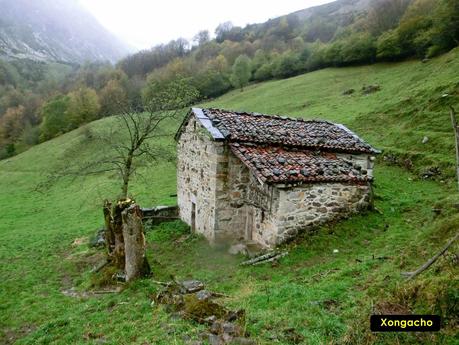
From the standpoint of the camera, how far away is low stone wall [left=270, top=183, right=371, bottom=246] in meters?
12.4

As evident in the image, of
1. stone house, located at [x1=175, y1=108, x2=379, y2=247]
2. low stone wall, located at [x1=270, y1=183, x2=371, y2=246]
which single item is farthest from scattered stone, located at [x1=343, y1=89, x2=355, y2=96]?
low stone wall, located at [x1=270, y1=183, x2=371, y2=246]

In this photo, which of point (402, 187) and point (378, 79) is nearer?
point (402, 187)

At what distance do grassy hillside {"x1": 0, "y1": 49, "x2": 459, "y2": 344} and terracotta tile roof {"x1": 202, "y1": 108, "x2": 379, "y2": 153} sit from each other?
3034mm

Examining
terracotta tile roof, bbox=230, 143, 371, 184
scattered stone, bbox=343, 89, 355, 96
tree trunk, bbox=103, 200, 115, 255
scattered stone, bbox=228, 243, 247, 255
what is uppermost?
scattered stone, bbox=343, 89, 355, 96

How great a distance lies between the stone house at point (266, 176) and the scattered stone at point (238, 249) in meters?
0.54

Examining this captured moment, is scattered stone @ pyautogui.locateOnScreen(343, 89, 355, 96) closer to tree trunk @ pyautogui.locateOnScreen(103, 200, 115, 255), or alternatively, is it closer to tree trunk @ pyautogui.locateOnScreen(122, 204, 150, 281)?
tree trunk @ pyautogui.locateOnScreen(103, 200, 115, 255)

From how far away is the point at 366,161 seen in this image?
16516mm

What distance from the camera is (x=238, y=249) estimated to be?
44.6ft

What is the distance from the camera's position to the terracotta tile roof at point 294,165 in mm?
12359

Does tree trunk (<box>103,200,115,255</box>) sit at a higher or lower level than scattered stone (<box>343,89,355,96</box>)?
lower

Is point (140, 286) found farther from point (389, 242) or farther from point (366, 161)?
point (366, 161)

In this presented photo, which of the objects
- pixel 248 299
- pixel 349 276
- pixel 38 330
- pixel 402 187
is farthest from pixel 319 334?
pixel 402 187

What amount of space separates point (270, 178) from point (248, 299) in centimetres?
451

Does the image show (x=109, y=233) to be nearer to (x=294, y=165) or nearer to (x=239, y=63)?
(x=294, y=165)
